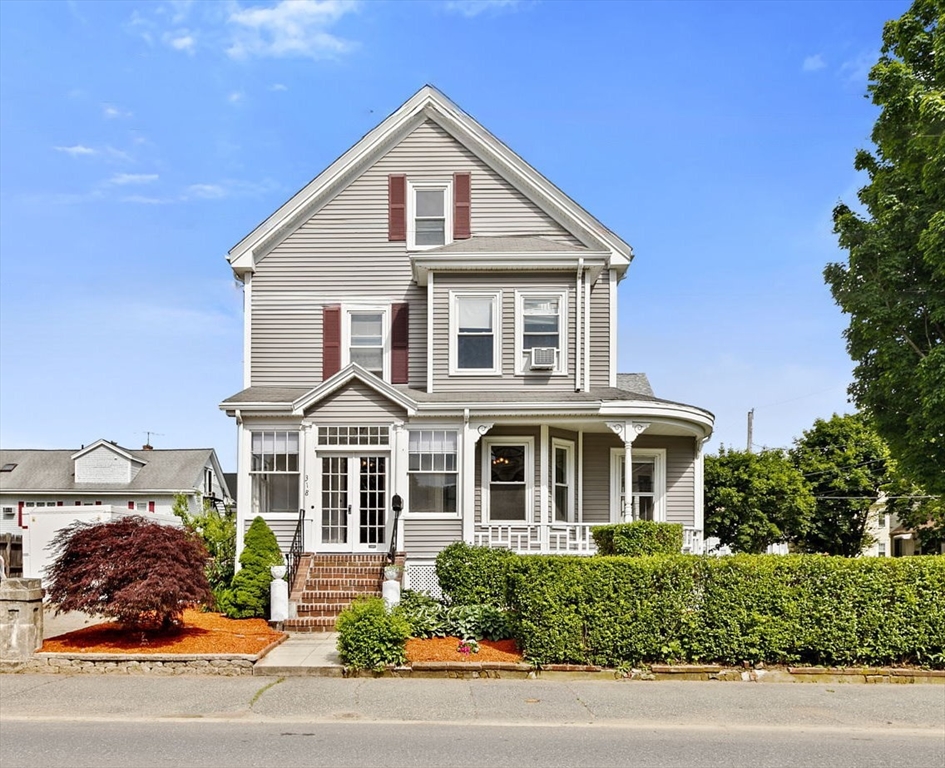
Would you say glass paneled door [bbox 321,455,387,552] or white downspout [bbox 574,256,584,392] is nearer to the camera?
glass paneled door [bbox 321,455,387,552]

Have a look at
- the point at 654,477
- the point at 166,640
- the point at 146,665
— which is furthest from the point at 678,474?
→ the point at 146,665

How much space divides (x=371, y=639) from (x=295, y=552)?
6166mm

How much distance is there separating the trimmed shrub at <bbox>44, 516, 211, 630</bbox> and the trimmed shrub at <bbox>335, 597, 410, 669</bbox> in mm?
2826

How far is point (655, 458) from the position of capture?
2102 centimetres

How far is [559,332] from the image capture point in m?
19.7

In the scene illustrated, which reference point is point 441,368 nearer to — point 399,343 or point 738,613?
point 399,343

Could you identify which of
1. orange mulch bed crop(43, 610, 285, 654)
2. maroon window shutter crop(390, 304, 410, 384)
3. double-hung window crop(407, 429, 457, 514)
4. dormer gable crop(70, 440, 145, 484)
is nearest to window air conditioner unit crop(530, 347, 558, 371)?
double-hung window crop(407, 429, 457, 514)

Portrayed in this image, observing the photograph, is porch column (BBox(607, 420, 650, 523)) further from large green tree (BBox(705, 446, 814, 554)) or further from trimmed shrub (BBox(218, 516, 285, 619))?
large green tree (BBox(705, 446, 814, 554))

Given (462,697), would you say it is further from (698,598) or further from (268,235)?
(268,235)

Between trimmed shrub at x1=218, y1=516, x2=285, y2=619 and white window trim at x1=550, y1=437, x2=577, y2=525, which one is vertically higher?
white window trim at x1=550, y1=437, x2=577, y2=525

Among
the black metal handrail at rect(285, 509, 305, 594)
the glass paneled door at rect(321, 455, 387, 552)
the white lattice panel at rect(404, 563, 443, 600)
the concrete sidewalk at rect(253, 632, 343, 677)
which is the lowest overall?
the concrete sidewalk at rect(253, 632, 343, 677)

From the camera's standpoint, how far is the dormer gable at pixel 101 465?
160 ft

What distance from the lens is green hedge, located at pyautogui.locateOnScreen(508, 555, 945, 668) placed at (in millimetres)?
12070

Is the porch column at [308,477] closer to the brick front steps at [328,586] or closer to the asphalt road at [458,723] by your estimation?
the brick front steps at [328,586]
